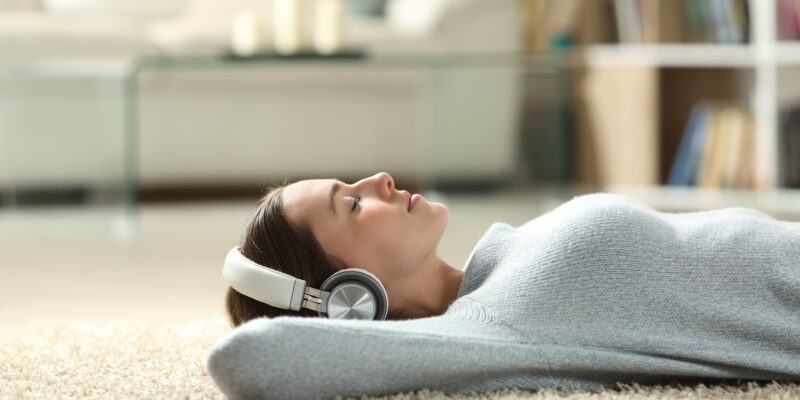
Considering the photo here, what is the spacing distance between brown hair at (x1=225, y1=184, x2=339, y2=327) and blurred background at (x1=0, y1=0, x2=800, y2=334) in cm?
140

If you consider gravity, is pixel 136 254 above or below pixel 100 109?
below

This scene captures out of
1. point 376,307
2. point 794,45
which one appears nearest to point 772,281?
point 376,307

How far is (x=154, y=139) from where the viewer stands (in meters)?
3.22

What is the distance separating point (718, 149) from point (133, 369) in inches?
91.2

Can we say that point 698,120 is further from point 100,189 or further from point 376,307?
point 376,307

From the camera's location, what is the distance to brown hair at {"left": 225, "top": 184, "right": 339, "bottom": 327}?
0.95 m

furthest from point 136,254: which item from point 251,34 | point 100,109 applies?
point 251,34

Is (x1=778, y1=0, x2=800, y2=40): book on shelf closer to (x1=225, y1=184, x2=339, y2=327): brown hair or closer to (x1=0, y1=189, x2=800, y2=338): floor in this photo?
(x1=0, y1=189, x2=800, y2=338): floor

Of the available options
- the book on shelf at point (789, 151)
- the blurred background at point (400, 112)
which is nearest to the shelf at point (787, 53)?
the blurred background at point (400, 112)

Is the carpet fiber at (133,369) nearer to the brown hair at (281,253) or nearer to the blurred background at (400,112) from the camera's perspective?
the brown hair at (281,253)

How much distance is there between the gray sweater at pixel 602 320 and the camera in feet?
2.77

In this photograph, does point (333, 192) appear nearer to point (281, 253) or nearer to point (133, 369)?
point (281, 253)

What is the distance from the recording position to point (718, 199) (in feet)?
9.68

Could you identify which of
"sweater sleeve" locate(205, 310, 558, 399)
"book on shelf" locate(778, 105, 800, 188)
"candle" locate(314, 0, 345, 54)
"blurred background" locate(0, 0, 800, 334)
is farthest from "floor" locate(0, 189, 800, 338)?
"sweater sleeve" locate(205, 310, 558, 399)
